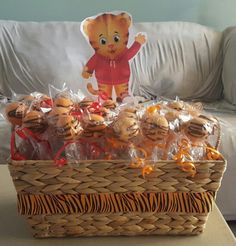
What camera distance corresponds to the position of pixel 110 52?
0.82m

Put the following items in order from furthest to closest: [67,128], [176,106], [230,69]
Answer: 1. [230,69]
2. [176,106]
3. [67,128]

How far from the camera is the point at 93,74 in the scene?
0.84m

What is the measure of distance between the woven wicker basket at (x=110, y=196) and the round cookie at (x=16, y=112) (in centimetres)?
10

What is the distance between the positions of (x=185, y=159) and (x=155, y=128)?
8 cm

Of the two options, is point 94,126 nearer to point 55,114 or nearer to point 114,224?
point 55,114

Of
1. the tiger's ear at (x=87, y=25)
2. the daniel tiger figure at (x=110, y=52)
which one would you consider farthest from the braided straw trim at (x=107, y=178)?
the tiger's ear at (x=87, y=25)

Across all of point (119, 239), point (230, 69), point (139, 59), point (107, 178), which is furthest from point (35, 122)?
point (230, 69)

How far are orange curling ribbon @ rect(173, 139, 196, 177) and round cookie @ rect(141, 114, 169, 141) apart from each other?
0.14 ft

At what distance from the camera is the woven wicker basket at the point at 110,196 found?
2.21 feet

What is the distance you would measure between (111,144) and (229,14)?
1896 millimetres

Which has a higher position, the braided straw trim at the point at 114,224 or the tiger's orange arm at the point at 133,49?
the tiger's orange arm at the point at 133,49

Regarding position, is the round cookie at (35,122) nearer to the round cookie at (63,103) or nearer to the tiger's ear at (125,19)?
the round cookie at (63,103)

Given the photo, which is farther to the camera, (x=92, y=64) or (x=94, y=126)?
(x=92, y=64)

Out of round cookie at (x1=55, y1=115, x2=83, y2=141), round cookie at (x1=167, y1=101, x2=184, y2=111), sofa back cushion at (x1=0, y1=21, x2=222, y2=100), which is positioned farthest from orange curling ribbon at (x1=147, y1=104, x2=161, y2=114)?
sofa back cushion at (x1=0, y1=21, x2=222, y2=100)
